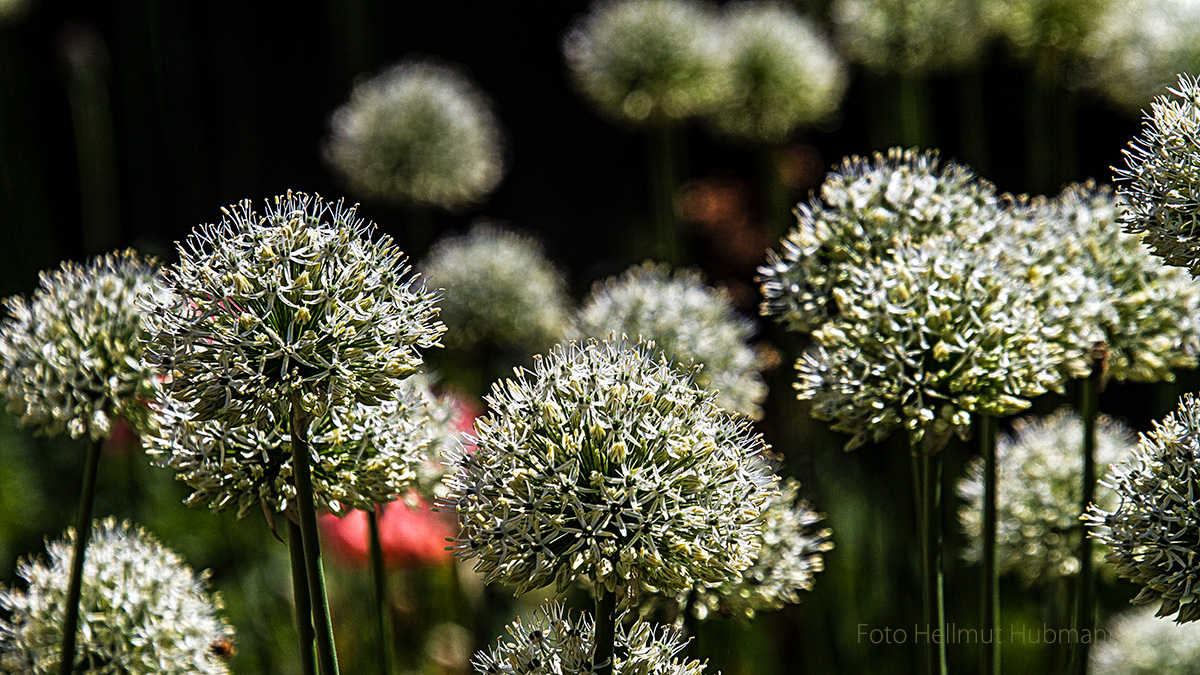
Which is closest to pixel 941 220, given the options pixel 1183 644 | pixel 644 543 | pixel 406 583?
pixel 644 543

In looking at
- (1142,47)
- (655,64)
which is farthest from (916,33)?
(655,64)

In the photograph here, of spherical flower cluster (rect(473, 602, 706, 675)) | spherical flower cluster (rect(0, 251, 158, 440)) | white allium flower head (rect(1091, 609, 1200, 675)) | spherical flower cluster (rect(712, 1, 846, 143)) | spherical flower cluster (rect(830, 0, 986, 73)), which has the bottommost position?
spherical flower cluster (rect(473, 602, 706, 675))

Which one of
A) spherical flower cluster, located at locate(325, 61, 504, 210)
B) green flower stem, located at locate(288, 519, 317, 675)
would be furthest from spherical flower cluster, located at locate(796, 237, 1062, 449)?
spherical flower cluster, located at locate(325, 61, 504, 210)

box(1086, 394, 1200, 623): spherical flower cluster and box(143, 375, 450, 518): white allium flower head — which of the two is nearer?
box(1086, 394, 1200, 623): spherical flower cluster

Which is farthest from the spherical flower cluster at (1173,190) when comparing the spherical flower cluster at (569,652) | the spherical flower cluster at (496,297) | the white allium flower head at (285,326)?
the spherical flower cluster at (496,297)

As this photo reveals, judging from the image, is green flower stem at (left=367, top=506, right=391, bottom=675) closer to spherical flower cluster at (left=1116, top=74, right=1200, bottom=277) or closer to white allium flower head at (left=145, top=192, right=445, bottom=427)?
white allium flower head at (left=145, top=192, right=445, bottom=427)

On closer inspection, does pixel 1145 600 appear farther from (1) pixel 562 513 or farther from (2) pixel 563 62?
(2) pixel 563 62
